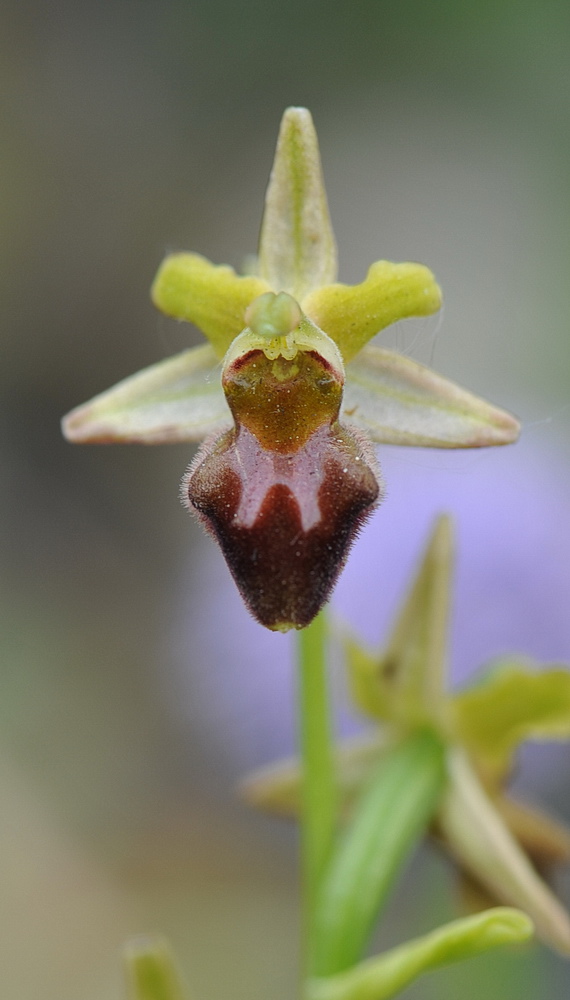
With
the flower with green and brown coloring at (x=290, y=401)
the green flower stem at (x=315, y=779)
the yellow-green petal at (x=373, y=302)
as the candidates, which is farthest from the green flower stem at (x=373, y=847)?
the yellow-green petal at (x=373, y=302)

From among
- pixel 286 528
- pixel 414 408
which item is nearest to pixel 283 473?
pixel 286 528

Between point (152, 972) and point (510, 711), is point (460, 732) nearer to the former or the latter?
point (510, 711)

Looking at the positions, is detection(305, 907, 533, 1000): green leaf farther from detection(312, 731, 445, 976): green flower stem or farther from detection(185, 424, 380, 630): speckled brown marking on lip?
detection(185, 424, 380, 630): speckled brown marking on lip

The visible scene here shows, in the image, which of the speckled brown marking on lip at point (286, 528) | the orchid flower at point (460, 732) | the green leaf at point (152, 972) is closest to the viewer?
the speckled brown marking on lip at point (286, 528)

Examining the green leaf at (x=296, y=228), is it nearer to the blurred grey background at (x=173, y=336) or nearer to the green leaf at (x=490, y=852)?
the green leaf at (x=490, y=852)

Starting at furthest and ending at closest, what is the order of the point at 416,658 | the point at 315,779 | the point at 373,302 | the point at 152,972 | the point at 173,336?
the point at 173,336
the point at 416,658
the point at 315,779
the point at 152,972
the point at 373,302

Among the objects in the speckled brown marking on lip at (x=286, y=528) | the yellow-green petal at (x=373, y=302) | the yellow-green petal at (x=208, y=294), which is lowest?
the speckled brown marking on lip at (x=286, y=528)
